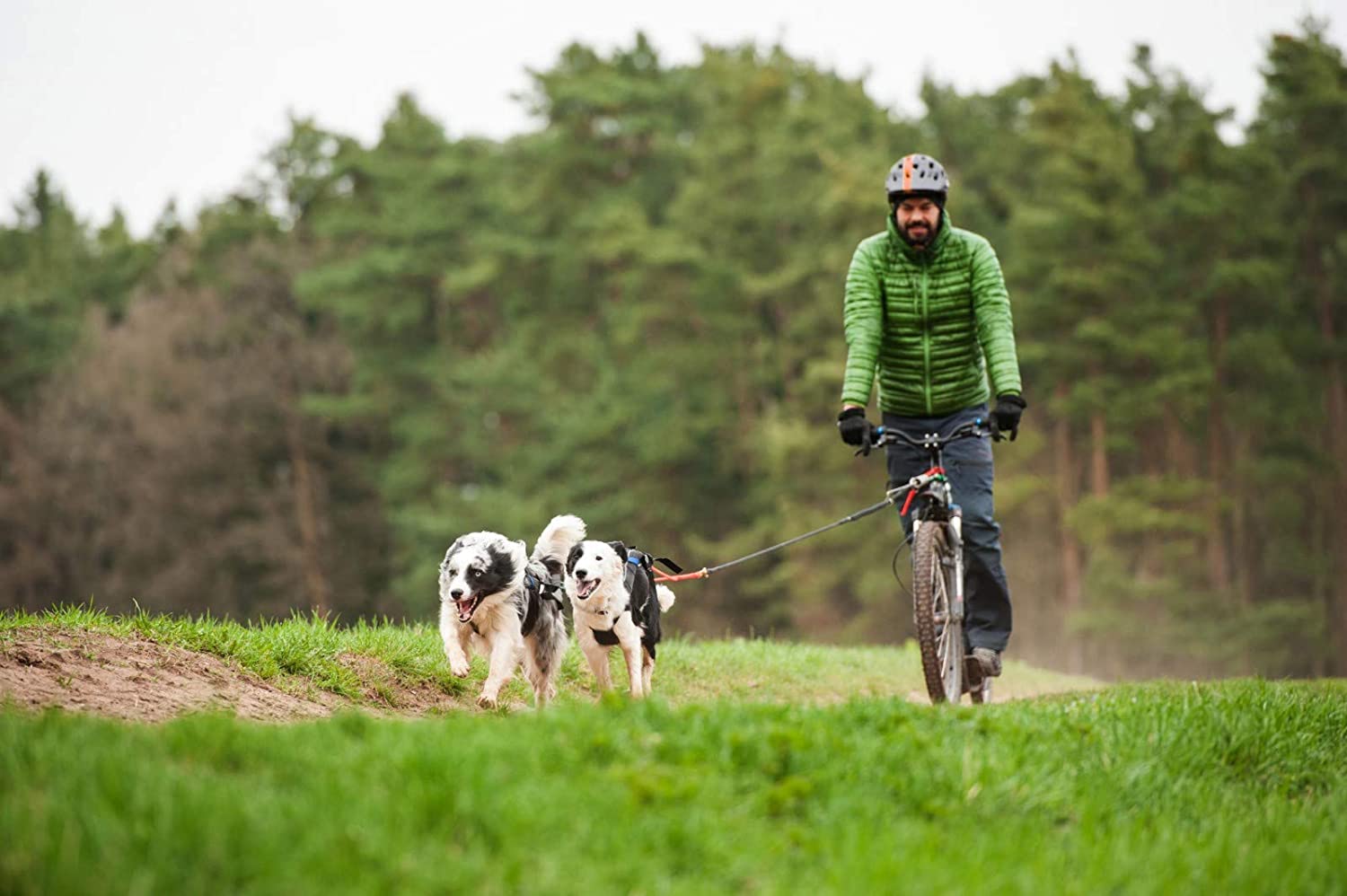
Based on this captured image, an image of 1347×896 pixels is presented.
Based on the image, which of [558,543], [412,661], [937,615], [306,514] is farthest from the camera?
[306,514]

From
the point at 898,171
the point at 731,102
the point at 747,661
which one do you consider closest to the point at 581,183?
the point at 731,102

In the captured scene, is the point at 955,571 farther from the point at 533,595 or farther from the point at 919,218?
the point at 533,595

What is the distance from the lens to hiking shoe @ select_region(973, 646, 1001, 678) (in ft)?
24.4

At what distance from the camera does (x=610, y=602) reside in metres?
7.40

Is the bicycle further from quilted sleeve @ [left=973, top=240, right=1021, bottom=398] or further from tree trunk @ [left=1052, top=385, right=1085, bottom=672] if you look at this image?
tree trunk @ [left=1052, top=385, right=1085, bottom=672]

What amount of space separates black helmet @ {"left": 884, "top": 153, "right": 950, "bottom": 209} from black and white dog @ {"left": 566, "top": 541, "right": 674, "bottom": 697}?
2437 mm

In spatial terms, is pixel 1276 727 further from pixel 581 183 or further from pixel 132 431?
pixel 132 431

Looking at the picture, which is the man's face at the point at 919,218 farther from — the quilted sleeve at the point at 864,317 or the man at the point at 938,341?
the quilted sleeve at the point at 864,317

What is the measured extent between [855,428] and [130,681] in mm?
3598

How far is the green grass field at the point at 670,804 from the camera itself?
11.2ft

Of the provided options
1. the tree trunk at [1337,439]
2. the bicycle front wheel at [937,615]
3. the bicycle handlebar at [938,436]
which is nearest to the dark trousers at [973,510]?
the bicycle handlebar at [938,436]

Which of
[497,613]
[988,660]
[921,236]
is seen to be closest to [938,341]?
[921,236]

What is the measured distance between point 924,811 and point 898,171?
12.8 feet

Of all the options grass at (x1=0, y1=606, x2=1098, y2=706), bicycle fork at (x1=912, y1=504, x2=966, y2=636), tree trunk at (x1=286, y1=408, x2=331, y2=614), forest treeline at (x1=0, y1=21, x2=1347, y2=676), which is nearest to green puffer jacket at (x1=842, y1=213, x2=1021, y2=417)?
bicycle fork at (x1=912, y1=504, x2=966, y2=636)
